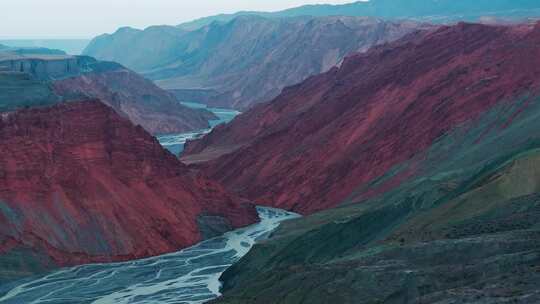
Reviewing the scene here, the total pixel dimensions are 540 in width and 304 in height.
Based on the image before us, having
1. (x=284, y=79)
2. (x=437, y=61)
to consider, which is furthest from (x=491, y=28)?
(x=284, y=79)

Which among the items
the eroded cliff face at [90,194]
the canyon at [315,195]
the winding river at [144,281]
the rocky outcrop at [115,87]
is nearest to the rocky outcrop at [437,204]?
the canyon at [315,195]

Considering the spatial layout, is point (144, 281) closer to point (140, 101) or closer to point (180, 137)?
point (180, 137)

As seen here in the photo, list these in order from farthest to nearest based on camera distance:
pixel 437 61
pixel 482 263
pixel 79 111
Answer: pixel 437 61, pixel 79 111, pixel 482 263

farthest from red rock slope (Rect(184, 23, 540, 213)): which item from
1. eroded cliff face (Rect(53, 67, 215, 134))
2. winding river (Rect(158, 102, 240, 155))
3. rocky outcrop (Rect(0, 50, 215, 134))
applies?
eroded cliff face (Rect(53, 67, 215, 134))

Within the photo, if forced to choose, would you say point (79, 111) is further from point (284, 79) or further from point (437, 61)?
point (284, 79)

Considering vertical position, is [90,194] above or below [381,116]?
below

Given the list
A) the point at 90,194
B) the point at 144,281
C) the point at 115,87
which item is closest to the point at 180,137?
the point at 115,87

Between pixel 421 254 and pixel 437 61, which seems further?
pixel 437 61
